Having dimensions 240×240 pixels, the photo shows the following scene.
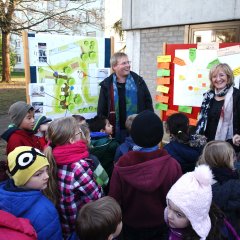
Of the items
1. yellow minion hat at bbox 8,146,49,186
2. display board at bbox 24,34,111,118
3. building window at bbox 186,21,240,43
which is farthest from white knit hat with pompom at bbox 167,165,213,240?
building window at bbox 186,21,240,43

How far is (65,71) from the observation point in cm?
379

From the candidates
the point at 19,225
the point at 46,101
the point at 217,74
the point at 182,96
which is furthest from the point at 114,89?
the point at 19,225

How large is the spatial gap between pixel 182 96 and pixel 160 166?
119 inches

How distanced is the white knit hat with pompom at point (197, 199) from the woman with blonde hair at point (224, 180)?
1.09 ft

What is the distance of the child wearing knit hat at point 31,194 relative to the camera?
1.73 m

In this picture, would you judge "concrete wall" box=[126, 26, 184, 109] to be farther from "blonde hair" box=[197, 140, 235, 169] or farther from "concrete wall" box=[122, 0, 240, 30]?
"blonde hair" box=[197, 140, 235, 169]

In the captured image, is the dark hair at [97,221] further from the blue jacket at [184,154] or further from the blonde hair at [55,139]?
the blue jacket at [184,154]

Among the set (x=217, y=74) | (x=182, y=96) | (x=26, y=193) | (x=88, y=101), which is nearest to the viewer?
(x=26, y=193)

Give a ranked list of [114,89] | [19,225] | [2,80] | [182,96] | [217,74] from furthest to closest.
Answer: [2,80] < [182,96] < [114,89] < [217,74] < [19,225]

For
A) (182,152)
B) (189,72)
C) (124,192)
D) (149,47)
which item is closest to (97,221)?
(124,192)

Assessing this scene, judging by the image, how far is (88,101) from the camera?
4.08 metres

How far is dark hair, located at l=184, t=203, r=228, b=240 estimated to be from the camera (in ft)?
5.71

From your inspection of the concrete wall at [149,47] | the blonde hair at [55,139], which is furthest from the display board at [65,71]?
the concrete wall at [149,47]

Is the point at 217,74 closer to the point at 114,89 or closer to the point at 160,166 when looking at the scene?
the point at 114,89
